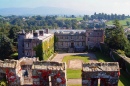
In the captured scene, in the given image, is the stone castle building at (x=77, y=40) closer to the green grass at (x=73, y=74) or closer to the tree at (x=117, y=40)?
the tree at (x=117, y=40)

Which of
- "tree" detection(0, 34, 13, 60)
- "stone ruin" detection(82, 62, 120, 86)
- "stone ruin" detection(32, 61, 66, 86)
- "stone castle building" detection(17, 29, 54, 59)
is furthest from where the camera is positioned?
"tree" detection(0, 34, 13, 60)

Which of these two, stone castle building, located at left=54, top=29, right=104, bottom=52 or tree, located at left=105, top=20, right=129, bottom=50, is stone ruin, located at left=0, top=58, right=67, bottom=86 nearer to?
tree, located at left=105, top=20, right=129, bottom=50

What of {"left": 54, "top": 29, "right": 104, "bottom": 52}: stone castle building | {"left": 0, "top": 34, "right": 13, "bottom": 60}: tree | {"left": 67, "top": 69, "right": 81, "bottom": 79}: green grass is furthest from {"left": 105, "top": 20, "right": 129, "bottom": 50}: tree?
{"left": 0, "top": 34, "right": 13, "bottom": 60}: tree

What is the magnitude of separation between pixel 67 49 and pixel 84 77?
63.1m

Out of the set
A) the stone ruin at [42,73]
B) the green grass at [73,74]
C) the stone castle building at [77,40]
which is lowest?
the green grass at [73,74]

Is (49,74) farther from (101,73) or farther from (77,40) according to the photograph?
(77,40)

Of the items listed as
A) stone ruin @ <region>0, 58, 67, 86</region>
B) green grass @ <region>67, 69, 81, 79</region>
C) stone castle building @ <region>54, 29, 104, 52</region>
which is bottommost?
green grass @ <region>67, 69, 81, 79</region>

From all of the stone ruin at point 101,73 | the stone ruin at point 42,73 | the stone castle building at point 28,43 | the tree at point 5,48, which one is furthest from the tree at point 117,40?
the stone ruin at point 42,73

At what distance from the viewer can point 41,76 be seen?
12.1m

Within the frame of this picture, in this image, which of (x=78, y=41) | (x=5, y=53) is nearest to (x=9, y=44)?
(x=5, y=53)

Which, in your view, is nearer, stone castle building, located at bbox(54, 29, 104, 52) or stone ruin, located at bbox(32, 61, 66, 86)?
stone ruin, located at bbox(32, 61, 66, 86)

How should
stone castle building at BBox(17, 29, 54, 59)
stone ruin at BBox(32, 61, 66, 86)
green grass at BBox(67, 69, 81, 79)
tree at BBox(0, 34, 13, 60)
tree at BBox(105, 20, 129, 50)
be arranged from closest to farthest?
1. stone ruin at BBox(32, 61, 66, 86)
2. green grass at BBox(67, 69, 81, 79)
3. stone castle building at BBox(17, 29, 54, 59)
4. tree at BBox(105, 20, 129, 50)
5. tree at BBox(0, 34, 13, 60)

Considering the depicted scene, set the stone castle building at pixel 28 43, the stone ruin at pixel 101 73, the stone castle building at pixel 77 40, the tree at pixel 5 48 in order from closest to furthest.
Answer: the stone ruin at pixel 101 73 → the stone castle building at pixel 28 43 → the tree at pixel 5 48 → the stone castle building at pixel 77 40

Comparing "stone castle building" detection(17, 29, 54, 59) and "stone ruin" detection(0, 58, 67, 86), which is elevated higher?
"stone ruin" detection(0, 58, 67, 86)
